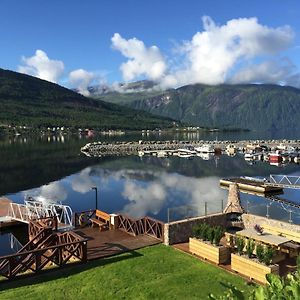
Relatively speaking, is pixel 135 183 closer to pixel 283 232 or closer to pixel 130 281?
pixel 283 232

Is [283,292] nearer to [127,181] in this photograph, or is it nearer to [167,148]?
[127,181]

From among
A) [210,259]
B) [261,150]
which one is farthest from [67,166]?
[210,259]

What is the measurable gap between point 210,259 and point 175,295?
540cm

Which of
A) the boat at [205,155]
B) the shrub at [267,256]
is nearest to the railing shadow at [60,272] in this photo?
the shrub at [267,256]

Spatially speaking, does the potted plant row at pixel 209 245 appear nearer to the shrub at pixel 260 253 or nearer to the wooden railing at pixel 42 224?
the shrub at pixel 260 253

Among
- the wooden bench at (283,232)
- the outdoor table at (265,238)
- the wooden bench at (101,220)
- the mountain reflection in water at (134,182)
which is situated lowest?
the mountain reflection in water at (134,182)

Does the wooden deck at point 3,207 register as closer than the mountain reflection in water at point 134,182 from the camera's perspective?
Yes

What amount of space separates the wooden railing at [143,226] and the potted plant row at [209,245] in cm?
382

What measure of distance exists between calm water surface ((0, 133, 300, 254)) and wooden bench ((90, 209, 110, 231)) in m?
5.79

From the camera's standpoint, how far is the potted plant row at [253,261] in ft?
74.2

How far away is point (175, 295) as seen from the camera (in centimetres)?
2078

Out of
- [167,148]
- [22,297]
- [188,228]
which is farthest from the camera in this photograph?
[167,148]

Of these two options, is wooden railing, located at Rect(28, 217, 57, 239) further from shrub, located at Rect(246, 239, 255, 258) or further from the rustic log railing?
shrub, located at Rect(246, 239, 255, 258)

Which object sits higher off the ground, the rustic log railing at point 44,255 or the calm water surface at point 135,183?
the rustic log railing at point 44,255
